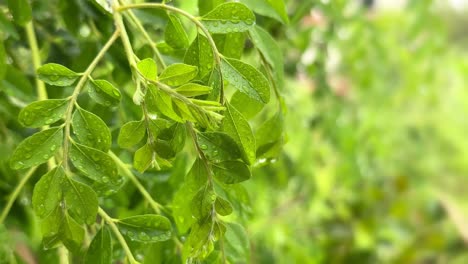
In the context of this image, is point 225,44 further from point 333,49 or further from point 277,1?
point 333,49

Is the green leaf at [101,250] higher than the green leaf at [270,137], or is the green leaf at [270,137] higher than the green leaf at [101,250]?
the green leaf at [270,137]

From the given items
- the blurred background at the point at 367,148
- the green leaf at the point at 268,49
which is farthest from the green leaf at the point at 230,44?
the blurred background at the point at 367,148

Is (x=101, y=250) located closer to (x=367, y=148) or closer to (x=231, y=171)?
(x=231, y=171)

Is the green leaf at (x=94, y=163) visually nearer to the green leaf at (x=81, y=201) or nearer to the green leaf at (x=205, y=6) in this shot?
the green leaf at (x=81, y=201)

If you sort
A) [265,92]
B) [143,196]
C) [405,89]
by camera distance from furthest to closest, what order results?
[405,89] → [143,196] → [265,92]

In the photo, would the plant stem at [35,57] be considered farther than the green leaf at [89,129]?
Yes

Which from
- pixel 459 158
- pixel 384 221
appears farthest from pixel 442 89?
pixel 384 221

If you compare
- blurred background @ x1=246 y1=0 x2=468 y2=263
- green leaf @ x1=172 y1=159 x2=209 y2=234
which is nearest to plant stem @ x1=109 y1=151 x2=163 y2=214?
green leaf @ x1=172 y1=159 x2=209 y2=234
